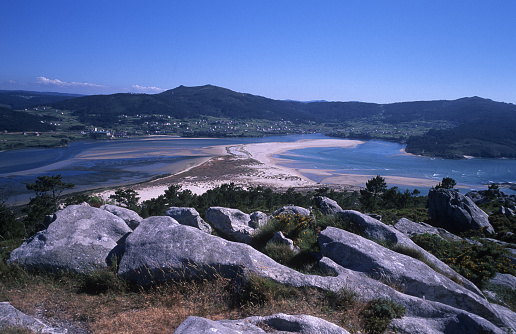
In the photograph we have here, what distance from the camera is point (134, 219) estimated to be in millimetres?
9812

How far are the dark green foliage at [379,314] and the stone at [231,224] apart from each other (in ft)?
15.5

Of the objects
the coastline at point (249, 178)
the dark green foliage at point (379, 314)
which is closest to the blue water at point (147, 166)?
the coastline at point (249, 178)

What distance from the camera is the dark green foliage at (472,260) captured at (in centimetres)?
889

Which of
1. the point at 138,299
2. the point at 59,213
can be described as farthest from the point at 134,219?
the point at 138,299

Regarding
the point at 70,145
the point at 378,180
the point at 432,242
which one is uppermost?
the point at 432,242

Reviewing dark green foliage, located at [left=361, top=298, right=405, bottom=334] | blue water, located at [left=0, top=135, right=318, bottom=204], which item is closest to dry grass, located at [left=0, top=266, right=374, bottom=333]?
dark green foliage, located at [left=361, top=298, right=405, bottom=334]

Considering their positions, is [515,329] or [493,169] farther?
[493,169]

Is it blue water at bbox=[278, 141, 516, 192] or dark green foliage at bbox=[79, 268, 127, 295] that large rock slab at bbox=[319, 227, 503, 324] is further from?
blue water at bbox=[278, 141, 516, 192]

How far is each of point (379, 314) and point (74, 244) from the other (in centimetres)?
695

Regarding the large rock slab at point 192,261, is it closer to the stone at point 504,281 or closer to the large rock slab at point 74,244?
the large rock slab at point 74,244

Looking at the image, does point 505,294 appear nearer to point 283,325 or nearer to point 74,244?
point 283,325

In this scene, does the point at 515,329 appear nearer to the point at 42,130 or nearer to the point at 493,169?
the point at 493,169

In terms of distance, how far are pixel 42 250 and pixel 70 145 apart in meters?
121

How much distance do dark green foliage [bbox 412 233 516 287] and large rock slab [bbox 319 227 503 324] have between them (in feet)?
9.77
